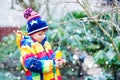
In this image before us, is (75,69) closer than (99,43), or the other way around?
(75,69)

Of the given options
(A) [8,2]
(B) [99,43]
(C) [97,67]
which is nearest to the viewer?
(C) [97,67]

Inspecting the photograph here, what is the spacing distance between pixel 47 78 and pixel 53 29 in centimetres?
330

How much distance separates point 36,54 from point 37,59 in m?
0.07

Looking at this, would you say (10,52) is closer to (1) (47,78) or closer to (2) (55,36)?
(2) (55,36)

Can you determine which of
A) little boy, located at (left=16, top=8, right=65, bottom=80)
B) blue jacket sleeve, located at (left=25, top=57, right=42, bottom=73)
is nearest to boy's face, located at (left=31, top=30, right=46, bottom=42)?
little boy, located at (left=16, top=8, right=65, bottom=80)

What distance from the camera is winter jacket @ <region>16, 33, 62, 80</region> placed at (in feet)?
13.8

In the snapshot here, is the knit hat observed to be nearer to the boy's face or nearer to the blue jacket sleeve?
the boy's face

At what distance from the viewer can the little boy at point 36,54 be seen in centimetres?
421

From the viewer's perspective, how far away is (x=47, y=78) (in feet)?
14.3

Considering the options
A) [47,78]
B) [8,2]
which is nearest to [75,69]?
[47,78]

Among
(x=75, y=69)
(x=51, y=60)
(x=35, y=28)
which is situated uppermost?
(x=35, y=28)

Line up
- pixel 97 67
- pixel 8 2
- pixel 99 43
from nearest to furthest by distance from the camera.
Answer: pixel 97 67 < pixel 99 43 < pixel 8 2

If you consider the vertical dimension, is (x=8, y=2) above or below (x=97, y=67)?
above

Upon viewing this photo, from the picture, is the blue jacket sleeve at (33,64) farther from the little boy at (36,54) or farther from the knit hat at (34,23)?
the knit hat at (34,23)
